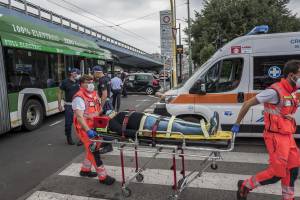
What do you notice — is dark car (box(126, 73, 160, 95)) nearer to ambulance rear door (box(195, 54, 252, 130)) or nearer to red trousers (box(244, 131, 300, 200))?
ambulance rear door (box(195, 54, 252, 130))

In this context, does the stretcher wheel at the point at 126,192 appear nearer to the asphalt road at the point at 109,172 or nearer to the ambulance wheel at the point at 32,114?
the asphalt road at the point at 109,172

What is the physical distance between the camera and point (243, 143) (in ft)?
23.3

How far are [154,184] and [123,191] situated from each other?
63cm

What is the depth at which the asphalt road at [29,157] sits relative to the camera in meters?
5.02

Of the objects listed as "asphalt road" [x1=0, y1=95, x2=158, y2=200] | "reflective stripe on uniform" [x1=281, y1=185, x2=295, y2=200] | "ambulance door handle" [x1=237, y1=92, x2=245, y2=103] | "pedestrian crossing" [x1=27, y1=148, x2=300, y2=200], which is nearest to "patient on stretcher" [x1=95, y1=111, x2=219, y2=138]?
"pedestrian crossing" [x1=27, y1=148, x2=300, y2=200]

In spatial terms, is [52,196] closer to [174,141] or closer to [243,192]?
[174,141]

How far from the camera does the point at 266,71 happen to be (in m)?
6.50

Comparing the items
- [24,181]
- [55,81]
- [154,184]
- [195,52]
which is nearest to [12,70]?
[55,81]

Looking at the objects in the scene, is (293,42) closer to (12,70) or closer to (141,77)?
(12,70)

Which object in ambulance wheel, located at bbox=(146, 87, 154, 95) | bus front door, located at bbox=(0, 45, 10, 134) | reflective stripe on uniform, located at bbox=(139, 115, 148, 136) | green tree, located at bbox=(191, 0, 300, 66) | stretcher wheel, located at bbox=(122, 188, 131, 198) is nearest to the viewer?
reflective stripe on uniform, located at bbox=(139, 115, 148, 136)

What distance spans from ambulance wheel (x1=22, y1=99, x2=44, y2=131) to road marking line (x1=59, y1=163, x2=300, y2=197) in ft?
12.2

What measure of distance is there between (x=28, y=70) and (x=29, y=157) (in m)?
3.62

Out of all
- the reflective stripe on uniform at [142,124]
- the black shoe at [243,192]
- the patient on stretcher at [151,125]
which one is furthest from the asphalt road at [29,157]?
the black shoe at [243,192]

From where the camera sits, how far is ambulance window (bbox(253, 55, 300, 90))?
6.45 meters
